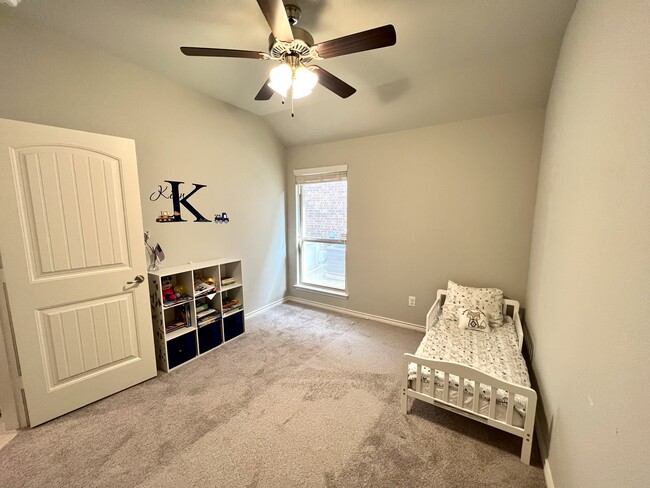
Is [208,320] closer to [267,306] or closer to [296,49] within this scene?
[267,306]

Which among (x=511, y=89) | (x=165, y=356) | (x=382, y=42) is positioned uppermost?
(x=511, y=89)

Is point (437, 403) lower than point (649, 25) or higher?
lower

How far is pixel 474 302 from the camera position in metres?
2.64

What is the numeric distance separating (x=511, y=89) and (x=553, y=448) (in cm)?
265

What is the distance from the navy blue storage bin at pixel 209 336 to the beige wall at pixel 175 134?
29.5 inches

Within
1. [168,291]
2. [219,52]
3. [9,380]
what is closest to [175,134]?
[219,52]

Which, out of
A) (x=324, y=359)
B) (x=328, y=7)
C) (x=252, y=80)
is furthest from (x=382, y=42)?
(x=324, y=359)

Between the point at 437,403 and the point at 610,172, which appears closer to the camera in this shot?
the point at 610,172

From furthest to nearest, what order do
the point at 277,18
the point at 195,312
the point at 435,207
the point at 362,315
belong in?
the point at 362,315 < the point at 435,207 < the point at 195,312 < the point at 277,18

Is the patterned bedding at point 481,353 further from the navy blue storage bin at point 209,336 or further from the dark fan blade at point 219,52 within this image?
the dark fan blade at point 219,52

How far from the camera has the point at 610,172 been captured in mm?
986

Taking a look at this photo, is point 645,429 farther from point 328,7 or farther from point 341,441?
point 328,7

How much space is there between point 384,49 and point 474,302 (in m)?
2.42

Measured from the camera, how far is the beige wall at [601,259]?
0.76 meters
